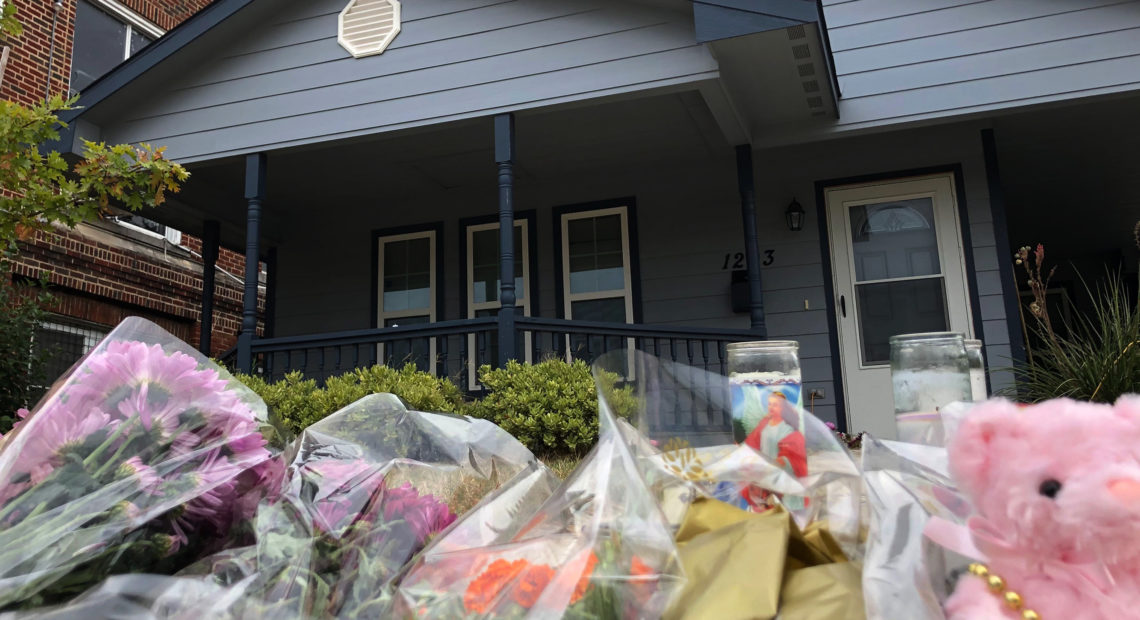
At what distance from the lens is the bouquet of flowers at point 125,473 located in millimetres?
1094

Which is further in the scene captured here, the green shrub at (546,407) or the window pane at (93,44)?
the window pane at (93,44)

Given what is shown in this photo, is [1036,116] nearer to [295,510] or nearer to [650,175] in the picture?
[650,175]

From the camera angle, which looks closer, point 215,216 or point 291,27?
point 291,27

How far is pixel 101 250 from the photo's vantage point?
27.7 feet

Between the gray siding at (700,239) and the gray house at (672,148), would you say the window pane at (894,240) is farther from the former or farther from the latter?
the gray siding at (700,239)

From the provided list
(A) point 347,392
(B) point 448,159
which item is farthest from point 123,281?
(A) point 347,392

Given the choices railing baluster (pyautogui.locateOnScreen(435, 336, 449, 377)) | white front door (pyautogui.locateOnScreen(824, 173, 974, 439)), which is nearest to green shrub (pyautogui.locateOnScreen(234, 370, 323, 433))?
railing baluster (pyautogui.locateOnScreen(435, 336, 449, 377))

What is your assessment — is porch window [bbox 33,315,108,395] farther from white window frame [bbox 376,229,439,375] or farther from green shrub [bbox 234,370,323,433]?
green shrub [bbox 234,370,323,433]

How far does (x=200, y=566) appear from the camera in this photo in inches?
47.4

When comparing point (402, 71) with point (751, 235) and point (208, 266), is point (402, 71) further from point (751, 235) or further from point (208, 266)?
point (208, 266)

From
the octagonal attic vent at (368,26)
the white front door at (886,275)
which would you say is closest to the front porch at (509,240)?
the white front door at (886,275)

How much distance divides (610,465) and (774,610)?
1.02 ft

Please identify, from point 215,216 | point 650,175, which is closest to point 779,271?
point 650,175

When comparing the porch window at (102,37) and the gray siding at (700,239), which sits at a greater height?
the porch window at (102,37)
